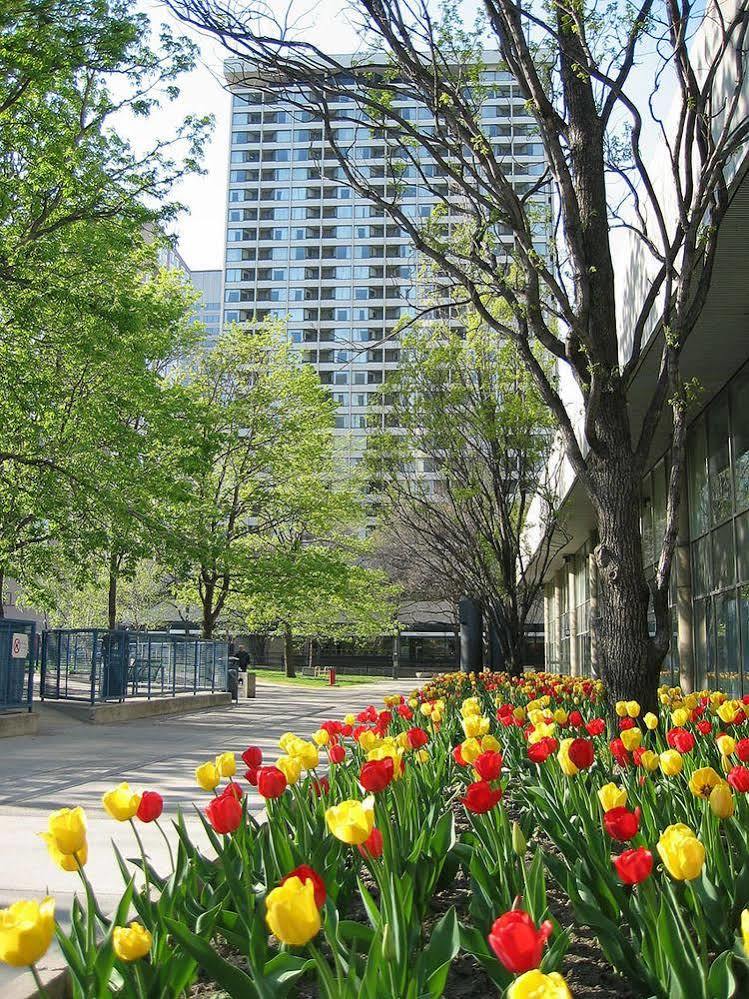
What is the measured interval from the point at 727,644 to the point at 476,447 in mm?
4989

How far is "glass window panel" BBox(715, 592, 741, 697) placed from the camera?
12969mm

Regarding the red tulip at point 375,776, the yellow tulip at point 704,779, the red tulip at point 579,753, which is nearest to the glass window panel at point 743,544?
the red tulip at point 579,753

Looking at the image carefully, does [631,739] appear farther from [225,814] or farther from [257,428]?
[257,428]

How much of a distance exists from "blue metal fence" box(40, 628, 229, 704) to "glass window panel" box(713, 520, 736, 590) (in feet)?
35.3

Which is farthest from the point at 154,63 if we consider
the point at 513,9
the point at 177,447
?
the point at 513,9

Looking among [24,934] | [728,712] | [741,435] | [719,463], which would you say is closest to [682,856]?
[24,934]

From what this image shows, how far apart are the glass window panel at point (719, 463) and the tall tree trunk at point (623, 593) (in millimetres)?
7304

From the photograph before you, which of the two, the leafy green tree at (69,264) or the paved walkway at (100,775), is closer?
the paved walkway at (100,775)

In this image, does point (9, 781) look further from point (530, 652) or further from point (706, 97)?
point (530, 652)

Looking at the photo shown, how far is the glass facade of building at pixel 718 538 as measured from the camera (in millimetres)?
12656

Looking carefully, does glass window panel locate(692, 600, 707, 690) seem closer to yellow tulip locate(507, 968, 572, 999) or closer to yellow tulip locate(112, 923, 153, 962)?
yellow tulip locate(112, 923, 153, 962)

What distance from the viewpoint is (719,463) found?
14.0m

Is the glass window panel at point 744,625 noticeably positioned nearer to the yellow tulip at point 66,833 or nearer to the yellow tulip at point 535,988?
the yellow tulip at point 66,833

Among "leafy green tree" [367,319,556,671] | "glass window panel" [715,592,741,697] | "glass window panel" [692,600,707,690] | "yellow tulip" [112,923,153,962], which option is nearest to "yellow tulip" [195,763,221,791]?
"yellow tulip" [112,923,153,962]
